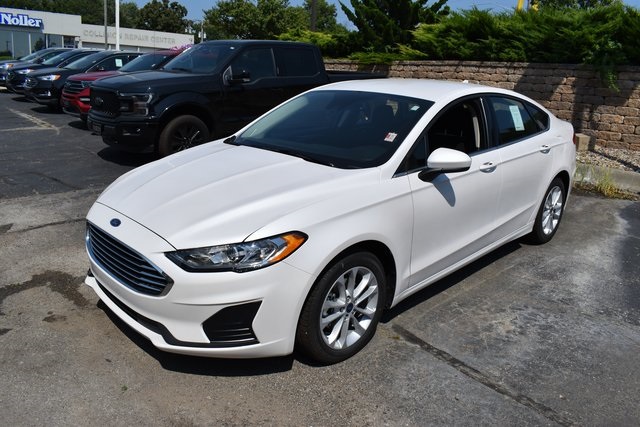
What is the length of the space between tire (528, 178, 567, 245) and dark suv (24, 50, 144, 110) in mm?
11682

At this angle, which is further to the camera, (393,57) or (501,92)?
(393,57)

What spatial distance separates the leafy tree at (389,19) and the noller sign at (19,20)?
44.8 metres

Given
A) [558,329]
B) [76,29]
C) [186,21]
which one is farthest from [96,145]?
[186,21]

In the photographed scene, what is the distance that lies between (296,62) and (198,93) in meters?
1.93

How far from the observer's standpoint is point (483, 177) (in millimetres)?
4250

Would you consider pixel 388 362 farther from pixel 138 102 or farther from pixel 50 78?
pixel 50 78

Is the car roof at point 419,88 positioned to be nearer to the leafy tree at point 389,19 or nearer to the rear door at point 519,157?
the rear door at point 519,157

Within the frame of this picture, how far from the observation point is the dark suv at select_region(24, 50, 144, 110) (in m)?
13.7

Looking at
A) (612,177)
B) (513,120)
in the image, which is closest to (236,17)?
(612,177)

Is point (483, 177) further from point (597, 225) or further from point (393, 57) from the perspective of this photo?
point (393, 57)

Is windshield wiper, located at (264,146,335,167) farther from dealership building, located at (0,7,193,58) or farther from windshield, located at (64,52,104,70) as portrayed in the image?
dealership building, located at (0,7,193,58)

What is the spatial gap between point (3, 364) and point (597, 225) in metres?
6.03

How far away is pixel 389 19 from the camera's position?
15.5 m

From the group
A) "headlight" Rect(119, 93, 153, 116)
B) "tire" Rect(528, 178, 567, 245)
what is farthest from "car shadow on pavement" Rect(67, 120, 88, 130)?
"tire" Rect(528, 178, 567, 245)
